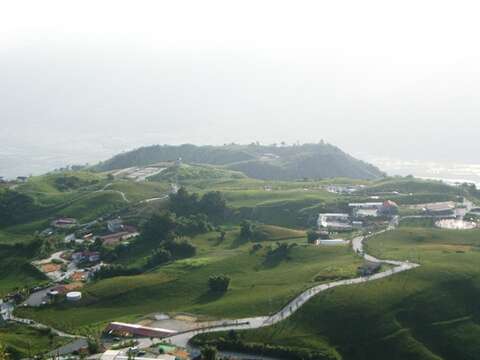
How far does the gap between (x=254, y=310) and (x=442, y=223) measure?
186ft

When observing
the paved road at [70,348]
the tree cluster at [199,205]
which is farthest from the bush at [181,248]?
the paved road at [70,348]

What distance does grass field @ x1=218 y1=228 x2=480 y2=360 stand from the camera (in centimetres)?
6044

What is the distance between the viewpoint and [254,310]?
6825 cm

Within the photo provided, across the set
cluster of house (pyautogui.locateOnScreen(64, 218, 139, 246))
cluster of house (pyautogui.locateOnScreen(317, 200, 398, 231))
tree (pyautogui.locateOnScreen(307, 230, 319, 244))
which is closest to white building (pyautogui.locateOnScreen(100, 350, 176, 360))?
tree (pyautogui.locateOnScreen(307, 230, 319, 244))

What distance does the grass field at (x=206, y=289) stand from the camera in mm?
71750

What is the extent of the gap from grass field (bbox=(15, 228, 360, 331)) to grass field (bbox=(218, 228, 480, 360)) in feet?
19.2

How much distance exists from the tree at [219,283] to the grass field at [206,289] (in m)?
1.19

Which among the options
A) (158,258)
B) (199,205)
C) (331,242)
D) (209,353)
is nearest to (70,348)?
(209,353)

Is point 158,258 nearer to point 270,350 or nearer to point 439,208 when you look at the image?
point 270,350

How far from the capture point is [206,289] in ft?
264

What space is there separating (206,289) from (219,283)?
281 centimetres

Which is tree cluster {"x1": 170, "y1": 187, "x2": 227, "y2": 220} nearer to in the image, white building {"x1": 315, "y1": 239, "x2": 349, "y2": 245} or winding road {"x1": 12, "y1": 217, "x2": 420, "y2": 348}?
white building {"x1": 315, "y1": 239, "x2": 349, "y2": 245}

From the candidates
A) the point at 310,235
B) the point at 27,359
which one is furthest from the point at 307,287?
the point at 27,359

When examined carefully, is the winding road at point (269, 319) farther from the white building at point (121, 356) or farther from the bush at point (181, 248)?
the bush at point (181, 248)
